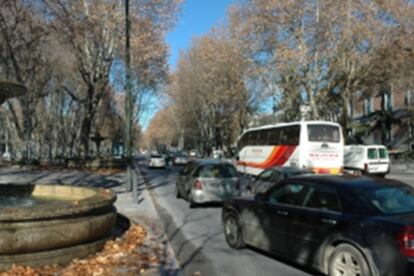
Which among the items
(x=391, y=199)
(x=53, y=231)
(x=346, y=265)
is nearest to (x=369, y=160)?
(x=391, y=199)

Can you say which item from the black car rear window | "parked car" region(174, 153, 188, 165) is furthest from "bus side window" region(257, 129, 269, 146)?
"parked car" region(174, 153, 188, 165)

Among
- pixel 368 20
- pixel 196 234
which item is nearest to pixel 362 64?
pixel 368 20

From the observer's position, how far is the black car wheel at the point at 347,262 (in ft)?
19.5

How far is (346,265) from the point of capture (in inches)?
244

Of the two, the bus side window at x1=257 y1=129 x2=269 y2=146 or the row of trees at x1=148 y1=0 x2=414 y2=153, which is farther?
the row of trees at x1=148 y1=0 x2=414 y2=153

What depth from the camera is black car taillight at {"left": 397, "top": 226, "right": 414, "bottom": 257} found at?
5555 millimetres

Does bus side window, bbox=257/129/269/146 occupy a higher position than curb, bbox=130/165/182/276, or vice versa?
bus side window, bbox=257/129/269/146

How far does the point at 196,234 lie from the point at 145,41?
23284 millimetres

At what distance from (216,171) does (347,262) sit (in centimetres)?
972

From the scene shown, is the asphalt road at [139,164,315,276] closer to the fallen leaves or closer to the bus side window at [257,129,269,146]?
the fallen leaves

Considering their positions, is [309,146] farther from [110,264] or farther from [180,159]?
[180,159]

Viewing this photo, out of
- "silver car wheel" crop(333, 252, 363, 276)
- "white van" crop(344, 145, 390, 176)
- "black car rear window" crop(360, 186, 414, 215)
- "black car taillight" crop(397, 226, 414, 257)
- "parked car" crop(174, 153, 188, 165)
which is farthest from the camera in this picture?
"parked car" crop(174, 153, 188, 165)

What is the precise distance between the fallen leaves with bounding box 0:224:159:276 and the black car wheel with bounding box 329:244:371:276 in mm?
2589

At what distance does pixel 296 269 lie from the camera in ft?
24.8
